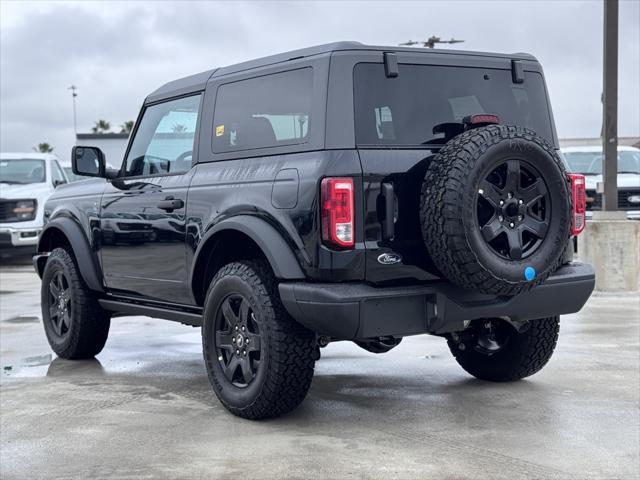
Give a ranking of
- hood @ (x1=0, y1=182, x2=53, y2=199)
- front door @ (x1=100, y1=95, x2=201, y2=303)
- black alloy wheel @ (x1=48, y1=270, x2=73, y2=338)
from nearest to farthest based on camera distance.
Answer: front door @ (x1=100, y1=95, x2=201, y2=303) < black alloy wheel @ (x1=48, y1=270, x2=73, y2=338) < hood @ (x1=0, y1=182, x2=53, y2=199)

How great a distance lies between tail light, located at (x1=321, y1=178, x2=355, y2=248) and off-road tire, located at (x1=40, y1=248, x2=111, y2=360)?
9.97 ft

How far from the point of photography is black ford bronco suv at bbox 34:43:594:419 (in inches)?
182

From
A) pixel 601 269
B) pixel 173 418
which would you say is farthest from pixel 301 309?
pixel 601 269

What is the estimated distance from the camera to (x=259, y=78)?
18.0 feet

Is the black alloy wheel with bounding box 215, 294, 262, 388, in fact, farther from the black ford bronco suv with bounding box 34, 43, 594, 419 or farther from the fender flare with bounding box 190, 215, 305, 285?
the fender flare with bounding box 190, 215, 305, 285

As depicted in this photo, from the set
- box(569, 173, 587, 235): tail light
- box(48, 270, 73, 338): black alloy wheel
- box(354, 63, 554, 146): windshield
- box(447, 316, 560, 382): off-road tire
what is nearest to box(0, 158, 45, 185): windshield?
box(48, 270, 73, 338): black alloy wheel

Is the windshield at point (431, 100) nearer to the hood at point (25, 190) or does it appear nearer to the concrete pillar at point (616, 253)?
the concrete pillar at point (616, 253)

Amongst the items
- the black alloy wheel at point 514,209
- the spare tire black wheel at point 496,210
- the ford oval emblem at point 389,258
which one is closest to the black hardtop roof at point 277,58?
the spare tire black wheel at point 496,210

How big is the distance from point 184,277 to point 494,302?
1.95 m

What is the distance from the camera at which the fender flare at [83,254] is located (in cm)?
686

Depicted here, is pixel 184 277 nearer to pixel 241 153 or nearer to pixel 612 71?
pixel 241 153

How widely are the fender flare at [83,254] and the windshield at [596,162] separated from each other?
11.8m

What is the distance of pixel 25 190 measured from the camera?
56.0 ft

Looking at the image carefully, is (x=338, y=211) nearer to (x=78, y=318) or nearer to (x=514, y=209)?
(x=514, y=209)
